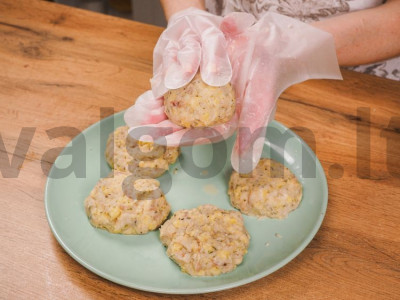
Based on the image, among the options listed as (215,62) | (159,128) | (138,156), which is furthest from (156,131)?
(215,62)

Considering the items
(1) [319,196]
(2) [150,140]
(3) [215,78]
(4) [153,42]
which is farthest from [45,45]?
(1) [319,196]

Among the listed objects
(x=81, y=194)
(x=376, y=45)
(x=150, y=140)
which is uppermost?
(x=376, y=45)

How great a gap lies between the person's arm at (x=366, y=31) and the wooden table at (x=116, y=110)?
114mm

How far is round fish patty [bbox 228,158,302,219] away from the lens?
105 centimetres

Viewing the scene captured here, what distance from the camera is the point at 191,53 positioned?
1.03 m

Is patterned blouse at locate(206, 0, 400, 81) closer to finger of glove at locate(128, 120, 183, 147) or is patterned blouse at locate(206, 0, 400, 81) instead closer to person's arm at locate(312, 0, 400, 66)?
person's arm at locate(312, 0, 400, 66)

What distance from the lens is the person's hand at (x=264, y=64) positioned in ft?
3.43

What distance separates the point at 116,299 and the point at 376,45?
3.46 feet

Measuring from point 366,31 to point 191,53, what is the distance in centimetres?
61

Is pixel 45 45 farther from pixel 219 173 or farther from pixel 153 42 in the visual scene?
pixel 219 173

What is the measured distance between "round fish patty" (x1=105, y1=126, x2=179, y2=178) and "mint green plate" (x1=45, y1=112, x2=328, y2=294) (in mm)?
31

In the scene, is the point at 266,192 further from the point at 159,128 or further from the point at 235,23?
the point at 235,23

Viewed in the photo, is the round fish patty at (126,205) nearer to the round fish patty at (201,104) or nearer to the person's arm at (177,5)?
the round fish patty at (201,104)

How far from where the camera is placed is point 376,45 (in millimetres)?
1340
